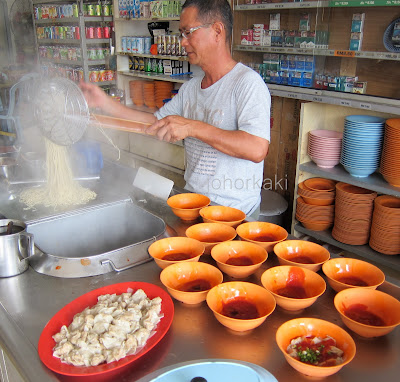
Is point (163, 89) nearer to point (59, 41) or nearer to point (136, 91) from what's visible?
point (136, 91)

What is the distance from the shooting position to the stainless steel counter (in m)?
0.93

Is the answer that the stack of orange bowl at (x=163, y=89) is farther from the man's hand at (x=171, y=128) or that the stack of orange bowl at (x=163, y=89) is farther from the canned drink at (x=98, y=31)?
the man's hand at (x=171, y=128)

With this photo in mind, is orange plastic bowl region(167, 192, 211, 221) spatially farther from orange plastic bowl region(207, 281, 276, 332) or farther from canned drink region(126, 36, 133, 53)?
canned drink region(126, 36, 133, 53)

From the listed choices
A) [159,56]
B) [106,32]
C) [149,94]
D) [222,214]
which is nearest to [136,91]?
[149,94]

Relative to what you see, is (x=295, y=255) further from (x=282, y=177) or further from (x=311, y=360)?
(x=282, y=177)

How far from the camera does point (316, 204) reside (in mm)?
3072

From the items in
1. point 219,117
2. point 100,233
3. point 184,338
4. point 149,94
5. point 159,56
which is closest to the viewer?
point 184,338

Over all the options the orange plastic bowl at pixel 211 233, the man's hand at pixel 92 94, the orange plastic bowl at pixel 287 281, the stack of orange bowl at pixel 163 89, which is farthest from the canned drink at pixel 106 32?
the orange plastic bowl at pixel 287 281

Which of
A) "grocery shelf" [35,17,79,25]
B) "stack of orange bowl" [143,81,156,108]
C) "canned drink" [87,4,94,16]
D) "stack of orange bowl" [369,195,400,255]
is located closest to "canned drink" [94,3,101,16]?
"canned drink" [87,4,94,16]

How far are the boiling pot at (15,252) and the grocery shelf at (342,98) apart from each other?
7.20 ft

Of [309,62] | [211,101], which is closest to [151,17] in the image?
[309,62]

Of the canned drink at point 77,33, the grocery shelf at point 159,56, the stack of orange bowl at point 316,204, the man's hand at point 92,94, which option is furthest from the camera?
the canned drink at point 77,33

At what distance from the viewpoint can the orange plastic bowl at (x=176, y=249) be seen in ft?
4.34

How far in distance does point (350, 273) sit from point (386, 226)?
164cm
